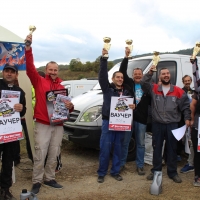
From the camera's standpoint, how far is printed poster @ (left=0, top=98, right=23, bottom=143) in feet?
12.6

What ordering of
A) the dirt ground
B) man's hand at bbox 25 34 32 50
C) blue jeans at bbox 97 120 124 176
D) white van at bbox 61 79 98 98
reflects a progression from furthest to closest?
white van at bbox 61 79 98 98 < blue jeans at bbox 97 120 124 176 < the dirt ground < man's hand at bbox 25 34 32 50

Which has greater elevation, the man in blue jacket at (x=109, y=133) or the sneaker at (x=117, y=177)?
the man in blue jacket at (x=109, y=133)

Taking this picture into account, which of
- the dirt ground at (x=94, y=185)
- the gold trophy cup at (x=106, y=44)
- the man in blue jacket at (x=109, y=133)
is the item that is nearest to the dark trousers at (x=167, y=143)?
the dirt ground at (x=94, y=185)

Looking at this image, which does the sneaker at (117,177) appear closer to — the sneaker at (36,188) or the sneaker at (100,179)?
the sneaker at (100,179)

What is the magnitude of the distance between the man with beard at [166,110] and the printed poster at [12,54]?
229 centimetres

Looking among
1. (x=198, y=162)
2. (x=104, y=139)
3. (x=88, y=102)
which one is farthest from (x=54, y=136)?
(x=198, y=162)

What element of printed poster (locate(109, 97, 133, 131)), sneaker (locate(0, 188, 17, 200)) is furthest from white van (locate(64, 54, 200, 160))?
sneaker (locate(0, 188, 17, 200))

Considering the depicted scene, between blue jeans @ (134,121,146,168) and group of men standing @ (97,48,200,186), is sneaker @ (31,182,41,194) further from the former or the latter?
blue jeans @ (134,121,146,168)

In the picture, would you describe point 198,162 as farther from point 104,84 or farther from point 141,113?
point 104,84

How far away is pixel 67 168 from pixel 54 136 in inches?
55.3

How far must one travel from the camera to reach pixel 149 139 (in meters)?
5.61

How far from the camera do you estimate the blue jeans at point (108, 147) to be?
479 centimetres

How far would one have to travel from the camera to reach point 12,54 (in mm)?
5055

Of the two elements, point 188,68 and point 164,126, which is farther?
point 188,68
